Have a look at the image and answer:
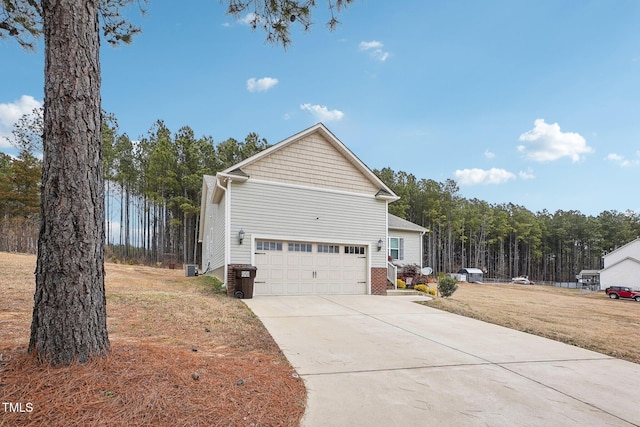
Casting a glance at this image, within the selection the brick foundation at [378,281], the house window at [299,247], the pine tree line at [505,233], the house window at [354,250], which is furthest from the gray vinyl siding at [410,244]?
the pine tree line at [505,233]

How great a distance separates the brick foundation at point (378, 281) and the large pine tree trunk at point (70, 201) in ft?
36.2

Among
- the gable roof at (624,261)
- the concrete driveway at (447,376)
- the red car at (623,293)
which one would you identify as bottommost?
the red car at (623,293)

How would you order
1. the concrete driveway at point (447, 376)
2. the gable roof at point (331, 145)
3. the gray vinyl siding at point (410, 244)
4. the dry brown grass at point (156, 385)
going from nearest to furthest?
the dry brown grass at point (156, 385)
the concrete driveway at point (447, 376)
the gable roof at point (331, 145)
the gray vinyl siding at point (410, 244)

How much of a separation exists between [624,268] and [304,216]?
38.1 m

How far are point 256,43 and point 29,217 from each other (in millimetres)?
29281

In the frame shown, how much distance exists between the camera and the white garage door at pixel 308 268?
1193 centimetres

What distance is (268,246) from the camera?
12062 millimetres

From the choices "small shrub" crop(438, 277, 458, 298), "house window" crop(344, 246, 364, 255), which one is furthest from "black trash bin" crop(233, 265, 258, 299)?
"small shrub" crop(438, 277, 458, 298)

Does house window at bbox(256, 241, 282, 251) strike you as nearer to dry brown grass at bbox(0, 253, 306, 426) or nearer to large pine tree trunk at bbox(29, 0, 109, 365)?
dry brown grass at bbox(0, 253, 306, 426)

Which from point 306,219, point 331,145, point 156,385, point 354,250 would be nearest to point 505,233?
point 354,250

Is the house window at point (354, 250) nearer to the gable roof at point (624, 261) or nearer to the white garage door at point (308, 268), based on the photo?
the white garage door at point (308, 268)

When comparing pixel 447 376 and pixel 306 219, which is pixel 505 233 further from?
pixel 447 376

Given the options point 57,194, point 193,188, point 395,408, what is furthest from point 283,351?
point 193,188

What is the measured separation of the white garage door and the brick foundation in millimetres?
301
